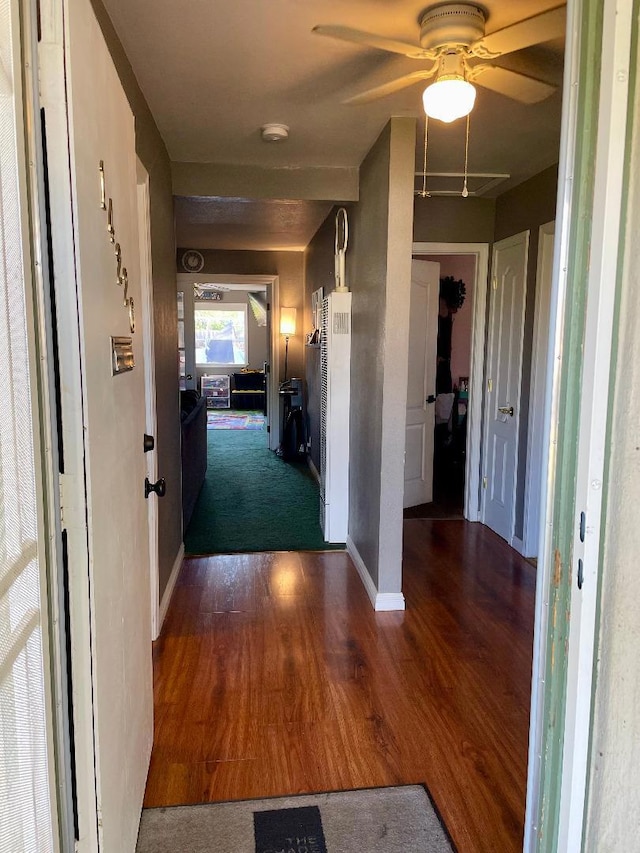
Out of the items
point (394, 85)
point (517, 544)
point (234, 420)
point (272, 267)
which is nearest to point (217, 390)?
point (234, 420)

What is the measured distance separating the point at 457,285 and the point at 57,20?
5542 mm

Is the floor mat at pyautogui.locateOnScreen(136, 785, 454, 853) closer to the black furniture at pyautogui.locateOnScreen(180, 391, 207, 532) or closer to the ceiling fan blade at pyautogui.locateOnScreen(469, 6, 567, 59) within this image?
the ceiling fan blade at pyautogui.locateOnScreen(469, 6, 567, 59)

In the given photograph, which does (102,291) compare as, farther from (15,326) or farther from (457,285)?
(457,285)

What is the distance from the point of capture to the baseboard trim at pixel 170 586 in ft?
9.60

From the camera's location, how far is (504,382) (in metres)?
4.29

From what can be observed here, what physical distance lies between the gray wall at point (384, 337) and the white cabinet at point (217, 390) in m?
8.97

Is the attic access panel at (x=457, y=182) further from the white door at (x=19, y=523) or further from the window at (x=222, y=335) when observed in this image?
the window at (x=222, y=335)

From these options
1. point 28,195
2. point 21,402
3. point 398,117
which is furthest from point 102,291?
point 398,117

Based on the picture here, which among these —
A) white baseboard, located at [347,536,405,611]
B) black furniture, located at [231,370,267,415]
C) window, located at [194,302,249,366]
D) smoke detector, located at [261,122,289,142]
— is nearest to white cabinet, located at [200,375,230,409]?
black furniture, located at [231,370,267,415]

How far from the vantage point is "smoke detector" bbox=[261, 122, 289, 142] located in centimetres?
294

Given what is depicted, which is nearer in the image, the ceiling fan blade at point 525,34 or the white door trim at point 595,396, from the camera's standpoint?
the white door trim at point 595,396

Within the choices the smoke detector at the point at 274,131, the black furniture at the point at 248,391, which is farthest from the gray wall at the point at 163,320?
the black furniture at the point at 248,391

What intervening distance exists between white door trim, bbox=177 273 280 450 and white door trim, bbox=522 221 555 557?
3.85 m

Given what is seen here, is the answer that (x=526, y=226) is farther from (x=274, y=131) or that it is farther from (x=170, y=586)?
(x=170, y=586)
